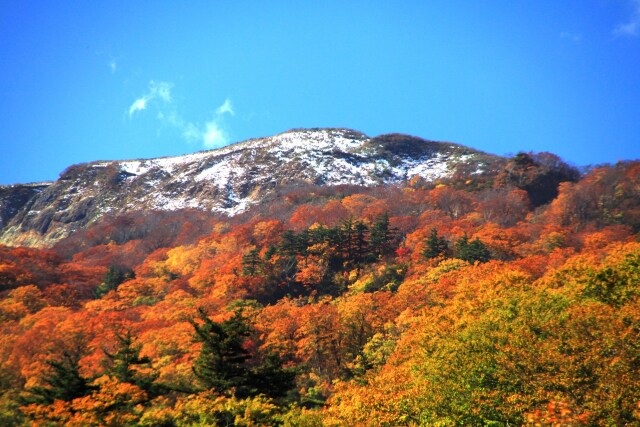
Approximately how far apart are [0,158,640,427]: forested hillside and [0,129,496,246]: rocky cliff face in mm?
54056

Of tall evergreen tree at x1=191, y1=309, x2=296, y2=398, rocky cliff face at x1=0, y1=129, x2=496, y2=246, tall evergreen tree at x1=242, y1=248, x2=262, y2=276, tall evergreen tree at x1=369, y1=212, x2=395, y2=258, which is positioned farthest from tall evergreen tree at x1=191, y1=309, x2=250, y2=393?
rocky cliff face at x1=0, y1=129, x2=496, y2=246

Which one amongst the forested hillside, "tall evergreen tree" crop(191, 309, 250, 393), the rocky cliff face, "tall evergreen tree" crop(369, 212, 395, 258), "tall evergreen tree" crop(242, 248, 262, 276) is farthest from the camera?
the rocky cliff face

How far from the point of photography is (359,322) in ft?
122

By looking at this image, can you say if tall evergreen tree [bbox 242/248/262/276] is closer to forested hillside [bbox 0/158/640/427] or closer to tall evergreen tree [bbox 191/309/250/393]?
forested hillside [bbox 0/158/640/427]

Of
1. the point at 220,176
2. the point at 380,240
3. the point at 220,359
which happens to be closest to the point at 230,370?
the point at 220,359

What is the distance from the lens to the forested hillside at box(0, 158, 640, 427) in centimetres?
1712

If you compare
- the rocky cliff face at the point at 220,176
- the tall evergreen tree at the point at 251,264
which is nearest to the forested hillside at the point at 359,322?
the tall evergreen tree at the point at 251,264

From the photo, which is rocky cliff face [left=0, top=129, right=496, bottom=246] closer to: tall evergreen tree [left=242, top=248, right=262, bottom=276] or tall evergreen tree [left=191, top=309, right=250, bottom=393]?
A: tall evergreen tree [left=242, top=248, right=262, bottom=276]

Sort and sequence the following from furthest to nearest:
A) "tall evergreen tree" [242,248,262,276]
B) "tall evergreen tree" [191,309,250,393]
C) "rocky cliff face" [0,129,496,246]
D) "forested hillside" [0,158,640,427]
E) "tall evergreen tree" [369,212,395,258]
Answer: "rocky cliff face" [0,129,496,246]
"tall evergreen tree" [369,212,395,258]
"tall evergreen tree" [242,248,262,276]
"tall evergreen tree" [191,309,250,393]
"forested hillside" [0,158,640,427]

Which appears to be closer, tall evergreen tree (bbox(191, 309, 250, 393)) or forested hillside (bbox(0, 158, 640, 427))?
forested hillside (bbox(0, 158, 640, 427))

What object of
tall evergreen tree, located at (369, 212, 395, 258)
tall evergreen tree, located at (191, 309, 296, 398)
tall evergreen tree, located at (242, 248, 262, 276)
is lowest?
tall evergreen tree, located at (191, 309, 296, 398)

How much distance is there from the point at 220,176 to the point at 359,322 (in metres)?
128

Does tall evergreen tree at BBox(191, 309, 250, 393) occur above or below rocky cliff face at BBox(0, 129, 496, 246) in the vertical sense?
below

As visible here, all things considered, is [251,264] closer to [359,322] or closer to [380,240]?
[380,240]
